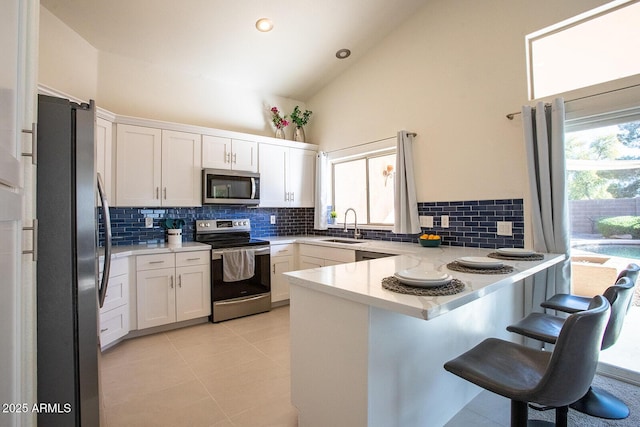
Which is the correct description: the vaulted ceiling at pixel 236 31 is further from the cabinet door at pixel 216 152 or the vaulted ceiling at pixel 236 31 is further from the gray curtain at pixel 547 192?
the gray curtain at pixel 547 192

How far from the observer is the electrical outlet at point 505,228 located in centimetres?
263

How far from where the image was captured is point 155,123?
328 cm

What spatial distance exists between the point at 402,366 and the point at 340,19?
3.32 metres

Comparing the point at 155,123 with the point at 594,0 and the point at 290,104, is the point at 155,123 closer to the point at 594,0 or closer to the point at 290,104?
the point at 290,104

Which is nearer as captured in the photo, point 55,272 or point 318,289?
point 55,272

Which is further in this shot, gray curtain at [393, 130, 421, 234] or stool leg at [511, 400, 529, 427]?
gray curtain at [393, 130, 421, 234]

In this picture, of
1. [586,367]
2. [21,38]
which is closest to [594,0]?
[586,367]

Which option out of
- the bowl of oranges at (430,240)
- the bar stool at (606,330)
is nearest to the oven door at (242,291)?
the bowl of oranges at (430,240)

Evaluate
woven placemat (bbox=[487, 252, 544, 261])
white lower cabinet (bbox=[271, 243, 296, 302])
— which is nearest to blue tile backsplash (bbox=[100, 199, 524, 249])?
woven placemat (bbox=[487, 252, 544, 261])

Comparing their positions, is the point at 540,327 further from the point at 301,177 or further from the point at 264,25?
the point at 264,25

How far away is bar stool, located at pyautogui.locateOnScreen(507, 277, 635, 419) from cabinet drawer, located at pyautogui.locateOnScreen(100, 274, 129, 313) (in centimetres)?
305

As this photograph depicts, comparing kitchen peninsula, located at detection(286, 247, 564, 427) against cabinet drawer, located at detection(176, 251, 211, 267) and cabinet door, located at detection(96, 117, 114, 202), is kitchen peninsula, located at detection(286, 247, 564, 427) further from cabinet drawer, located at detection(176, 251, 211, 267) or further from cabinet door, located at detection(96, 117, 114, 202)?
cabinet door, located at detection(96, 117, 114, 202)

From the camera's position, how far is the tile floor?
1807 mm

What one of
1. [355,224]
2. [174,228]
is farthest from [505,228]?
[174,228]
